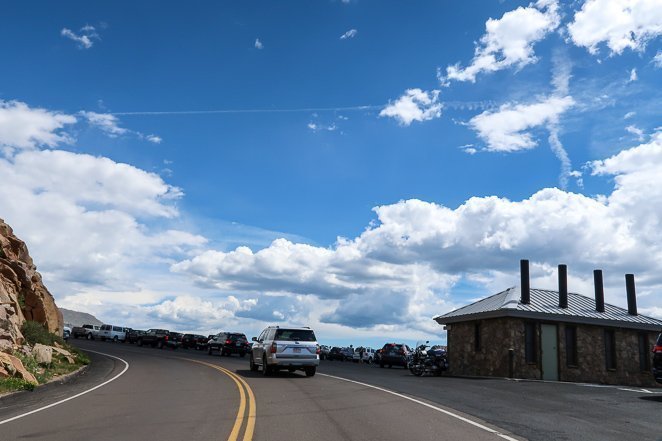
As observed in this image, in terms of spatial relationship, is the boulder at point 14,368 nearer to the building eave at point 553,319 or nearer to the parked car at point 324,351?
the building eave at point 553,319

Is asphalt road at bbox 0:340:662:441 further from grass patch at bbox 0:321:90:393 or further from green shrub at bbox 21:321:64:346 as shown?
green shrub at bbox 21:321:64:346

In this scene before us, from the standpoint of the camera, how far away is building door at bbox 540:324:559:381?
3014cm

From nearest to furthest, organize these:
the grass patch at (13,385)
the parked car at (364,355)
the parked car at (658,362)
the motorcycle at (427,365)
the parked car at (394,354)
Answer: the grass patch at (13,385) → the parked car at (658,362) → the motorcycle at (427,365) → the parked car at (394,354) → the parked car at (364,355)

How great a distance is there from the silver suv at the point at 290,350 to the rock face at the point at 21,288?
9.90 meters

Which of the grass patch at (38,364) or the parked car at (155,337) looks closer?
the grass patch at (38,364)

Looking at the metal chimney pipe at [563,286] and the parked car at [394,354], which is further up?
the metal chimney pipe at [563,286]

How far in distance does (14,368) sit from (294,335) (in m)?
9.27

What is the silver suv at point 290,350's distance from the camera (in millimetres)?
21562

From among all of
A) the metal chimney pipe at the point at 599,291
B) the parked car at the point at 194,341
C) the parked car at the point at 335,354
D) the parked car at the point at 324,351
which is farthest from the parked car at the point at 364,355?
the metal chimney pipe at the point at 599,291

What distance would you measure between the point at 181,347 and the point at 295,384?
4639 centimetres

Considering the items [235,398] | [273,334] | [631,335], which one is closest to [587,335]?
[631,335]

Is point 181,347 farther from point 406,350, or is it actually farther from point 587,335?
point 587,335

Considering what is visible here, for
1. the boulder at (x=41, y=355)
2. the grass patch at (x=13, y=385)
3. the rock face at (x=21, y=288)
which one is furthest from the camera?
the rock face at (x=21, y=288)

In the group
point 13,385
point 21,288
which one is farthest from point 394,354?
point 13,385
